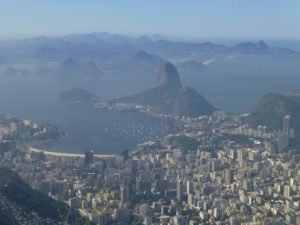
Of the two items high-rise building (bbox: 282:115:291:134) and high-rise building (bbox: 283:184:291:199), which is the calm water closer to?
high-rise building (bbox: 282:115:291:134)

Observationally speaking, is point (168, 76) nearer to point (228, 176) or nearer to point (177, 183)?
point (228, 176)

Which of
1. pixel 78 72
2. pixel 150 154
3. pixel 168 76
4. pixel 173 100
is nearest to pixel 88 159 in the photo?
pixel 150 154

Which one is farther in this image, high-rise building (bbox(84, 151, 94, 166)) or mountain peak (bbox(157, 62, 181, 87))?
mountain peak (bbox(157, 62, 181, 87))

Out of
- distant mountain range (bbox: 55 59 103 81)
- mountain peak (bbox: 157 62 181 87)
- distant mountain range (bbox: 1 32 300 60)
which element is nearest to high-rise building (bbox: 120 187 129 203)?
mountain peak (bbox: 157 62 181 87)

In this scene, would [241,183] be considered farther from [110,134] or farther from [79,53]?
[79,53]

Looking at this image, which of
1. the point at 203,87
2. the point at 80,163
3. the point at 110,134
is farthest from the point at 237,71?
the point at 80,163

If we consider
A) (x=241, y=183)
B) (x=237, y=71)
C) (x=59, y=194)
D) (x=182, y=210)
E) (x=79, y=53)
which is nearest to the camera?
(x=182, y=210)

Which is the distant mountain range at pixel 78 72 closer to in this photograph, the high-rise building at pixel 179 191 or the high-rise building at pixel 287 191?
the high-rise building at pixel 179 191

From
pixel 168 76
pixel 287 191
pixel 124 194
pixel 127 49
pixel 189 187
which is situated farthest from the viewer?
pixel 127 49

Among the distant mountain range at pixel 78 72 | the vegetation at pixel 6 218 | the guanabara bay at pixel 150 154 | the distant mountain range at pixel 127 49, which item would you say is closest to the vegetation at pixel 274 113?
the guanabara bay at pixel 150 154
